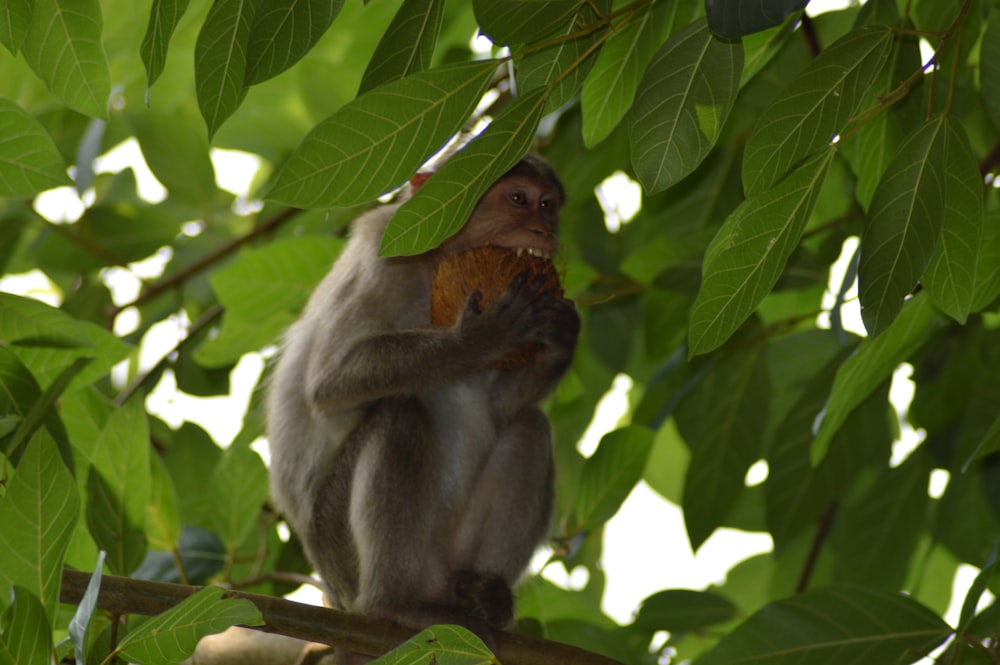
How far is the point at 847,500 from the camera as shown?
5730 millimetres

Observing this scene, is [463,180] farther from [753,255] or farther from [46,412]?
[46,412]

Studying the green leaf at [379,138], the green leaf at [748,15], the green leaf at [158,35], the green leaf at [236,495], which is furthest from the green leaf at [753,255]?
the green leaf at [236,495]

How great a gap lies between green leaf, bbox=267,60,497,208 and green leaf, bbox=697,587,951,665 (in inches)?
74.2

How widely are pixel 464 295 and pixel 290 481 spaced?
1.23m

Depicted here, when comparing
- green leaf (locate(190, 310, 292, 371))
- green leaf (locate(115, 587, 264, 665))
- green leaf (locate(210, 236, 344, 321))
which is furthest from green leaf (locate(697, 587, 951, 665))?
green leaf (locate(190, 310, 292, 371))

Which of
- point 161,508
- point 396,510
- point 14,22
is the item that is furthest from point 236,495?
point 14,22

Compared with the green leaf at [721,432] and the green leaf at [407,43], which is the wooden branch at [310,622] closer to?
the green leaf at [721,432]

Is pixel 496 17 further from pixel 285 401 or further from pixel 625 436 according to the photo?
pixel 285 401

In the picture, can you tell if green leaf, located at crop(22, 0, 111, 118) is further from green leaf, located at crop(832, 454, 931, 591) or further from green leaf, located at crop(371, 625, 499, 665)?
Result: green leaf, located at crop(832, 454, 931, 591)

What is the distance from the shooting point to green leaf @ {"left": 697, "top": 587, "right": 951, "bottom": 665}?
3.58 metres

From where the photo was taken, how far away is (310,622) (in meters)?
3.52

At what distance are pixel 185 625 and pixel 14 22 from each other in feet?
4.59

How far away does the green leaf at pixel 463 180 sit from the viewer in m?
2.55

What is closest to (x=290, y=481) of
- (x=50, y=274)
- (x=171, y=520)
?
(x=171, y=520)
